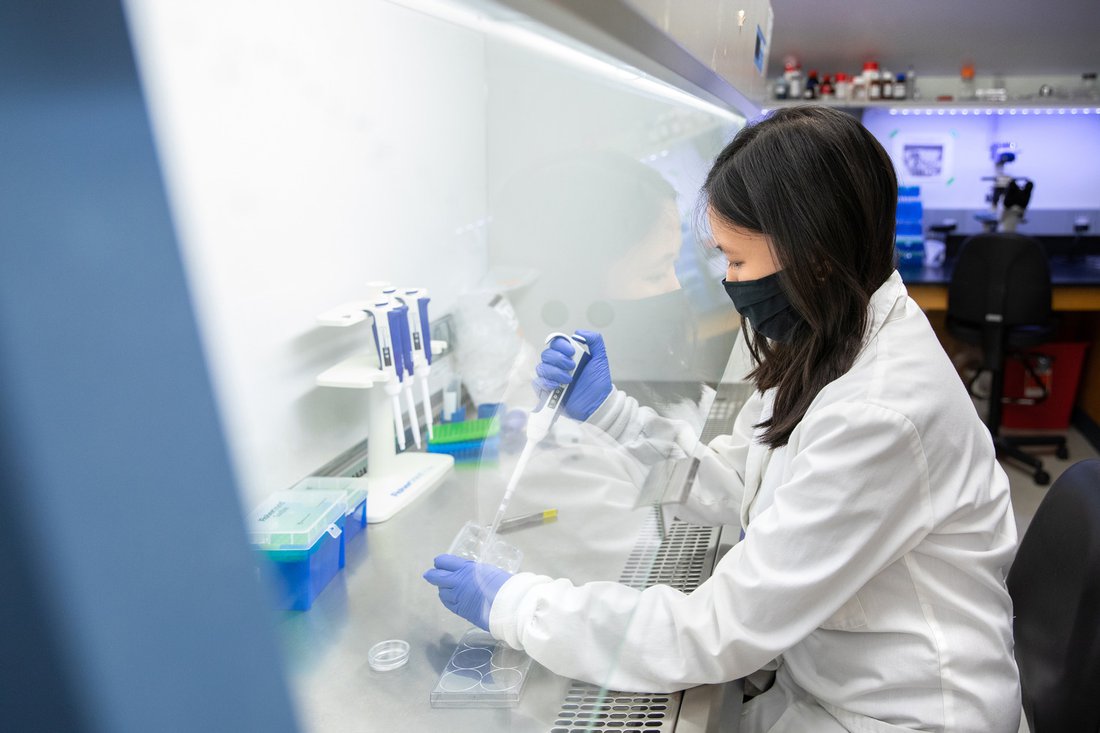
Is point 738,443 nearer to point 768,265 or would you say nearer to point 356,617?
point 768,265

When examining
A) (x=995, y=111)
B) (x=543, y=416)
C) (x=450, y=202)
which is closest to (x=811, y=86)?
(x=995, y=111)

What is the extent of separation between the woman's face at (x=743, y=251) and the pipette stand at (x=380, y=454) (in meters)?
0.73

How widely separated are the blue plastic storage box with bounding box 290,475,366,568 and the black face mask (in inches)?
29.3

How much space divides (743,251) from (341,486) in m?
0.83

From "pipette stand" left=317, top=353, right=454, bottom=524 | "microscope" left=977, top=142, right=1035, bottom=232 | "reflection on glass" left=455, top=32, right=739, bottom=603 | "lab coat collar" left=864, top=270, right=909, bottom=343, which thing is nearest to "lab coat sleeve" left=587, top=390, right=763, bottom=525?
"reflection on glass" left=455, top=32, right=739, bottom=603

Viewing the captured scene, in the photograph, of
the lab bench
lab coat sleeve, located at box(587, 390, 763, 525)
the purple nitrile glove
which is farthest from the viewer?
lab coat sleeve, located at box(587, 390, 763, 525)

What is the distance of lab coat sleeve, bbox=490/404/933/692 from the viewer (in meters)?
1.05

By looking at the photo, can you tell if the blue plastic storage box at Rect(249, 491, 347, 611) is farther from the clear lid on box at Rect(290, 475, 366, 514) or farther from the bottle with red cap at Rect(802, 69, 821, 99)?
the bottle with red cap at Rect(802, 69, 821, 99)

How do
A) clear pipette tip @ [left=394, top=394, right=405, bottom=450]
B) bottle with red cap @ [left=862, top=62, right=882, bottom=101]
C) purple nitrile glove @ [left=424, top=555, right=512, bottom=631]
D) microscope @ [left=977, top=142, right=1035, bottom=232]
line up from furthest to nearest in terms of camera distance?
bottle with red cap @ [left=862, top=62, right=882, bottom=101], microscope @ [left=977, top=142, right=1035, bottom=232], clear pipette tip @ [left=394, top=394, right=405, bottom=450], purple nitrile glove @ [left=424, top=555, right=512, bottom=631]

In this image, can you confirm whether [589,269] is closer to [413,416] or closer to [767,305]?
[767,305]

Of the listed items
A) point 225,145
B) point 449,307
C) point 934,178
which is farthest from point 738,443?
point 934,178

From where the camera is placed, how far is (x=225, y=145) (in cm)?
114

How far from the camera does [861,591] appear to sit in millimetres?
1150

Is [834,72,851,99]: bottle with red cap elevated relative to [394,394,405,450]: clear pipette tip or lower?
elevated
